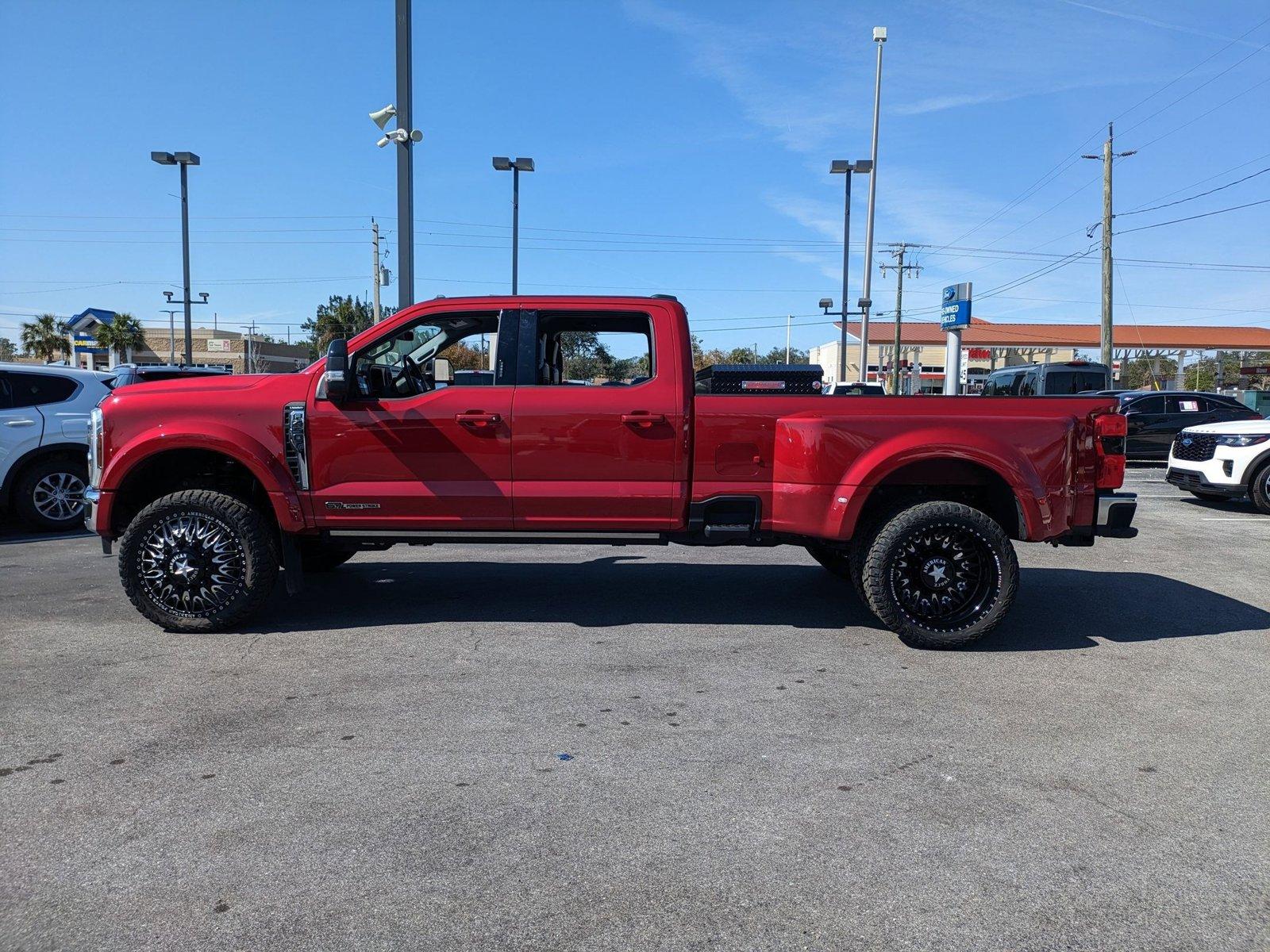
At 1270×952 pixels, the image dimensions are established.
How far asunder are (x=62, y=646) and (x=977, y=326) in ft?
255

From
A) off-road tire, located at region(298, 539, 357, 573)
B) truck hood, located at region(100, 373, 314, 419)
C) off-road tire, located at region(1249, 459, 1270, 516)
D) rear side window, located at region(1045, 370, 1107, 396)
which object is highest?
rear side window, located at region(1045, 370, 1107, 396)

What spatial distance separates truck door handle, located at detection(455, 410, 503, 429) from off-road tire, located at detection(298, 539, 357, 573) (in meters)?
1.45

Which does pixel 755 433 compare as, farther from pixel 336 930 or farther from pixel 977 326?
pixel 977 326

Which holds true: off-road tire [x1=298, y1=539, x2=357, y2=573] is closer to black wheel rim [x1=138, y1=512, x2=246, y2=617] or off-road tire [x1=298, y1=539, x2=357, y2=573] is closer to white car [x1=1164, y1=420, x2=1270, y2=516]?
black wheel rim [x1=138, y1=512, x2=246, y2=617]

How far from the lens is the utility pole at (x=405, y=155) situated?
1141cm

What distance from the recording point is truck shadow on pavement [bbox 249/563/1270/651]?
6109mm

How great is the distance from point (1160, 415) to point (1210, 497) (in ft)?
23.0

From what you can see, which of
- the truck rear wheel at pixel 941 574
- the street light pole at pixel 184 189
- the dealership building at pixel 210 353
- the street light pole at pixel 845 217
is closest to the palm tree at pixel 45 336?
the dealership building at pixel 210 353

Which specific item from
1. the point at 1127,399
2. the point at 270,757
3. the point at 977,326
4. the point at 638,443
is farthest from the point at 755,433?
the point at 977,326

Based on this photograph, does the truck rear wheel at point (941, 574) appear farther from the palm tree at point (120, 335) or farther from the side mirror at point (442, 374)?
the palm tree at point (120, 335)

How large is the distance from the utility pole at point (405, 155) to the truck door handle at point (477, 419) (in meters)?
6.16

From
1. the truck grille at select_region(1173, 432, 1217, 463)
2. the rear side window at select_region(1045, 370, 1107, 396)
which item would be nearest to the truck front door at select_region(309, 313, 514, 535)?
the truck grille at select_region(1173, 432, 1217, 463)

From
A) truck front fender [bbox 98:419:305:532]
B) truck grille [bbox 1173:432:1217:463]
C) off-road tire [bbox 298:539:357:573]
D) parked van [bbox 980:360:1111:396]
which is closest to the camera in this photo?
truck front fender [bbox 98:419:305:532]

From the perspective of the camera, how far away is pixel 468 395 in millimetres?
5750
